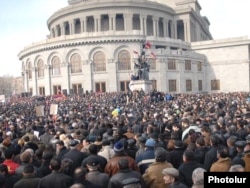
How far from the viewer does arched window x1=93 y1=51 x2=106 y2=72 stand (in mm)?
55656

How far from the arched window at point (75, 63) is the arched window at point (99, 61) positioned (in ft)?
8.58

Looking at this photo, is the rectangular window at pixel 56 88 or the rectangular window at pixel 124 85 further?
the rectangular window at pixel 56 88

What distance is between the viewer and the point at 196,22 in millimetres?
80688

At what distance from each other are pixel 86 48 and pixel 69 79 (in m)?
5.75

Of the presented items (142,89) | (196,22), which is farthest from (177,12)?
(142,89)

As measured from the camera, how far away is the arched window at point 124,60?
55.6 meters

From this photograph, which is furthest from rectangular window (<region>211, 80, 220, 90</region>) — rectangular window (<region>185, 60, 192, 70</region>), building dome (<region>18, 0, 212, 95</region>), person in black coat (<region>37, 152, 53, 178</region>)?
person in black coat (<region>37, 152, 53, 178</region>)

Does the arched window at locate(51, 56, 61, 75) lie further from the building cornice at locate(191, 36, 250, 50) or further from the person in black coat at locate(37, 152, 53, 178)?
the person in black coat at locate(37, 152, 53, 178)

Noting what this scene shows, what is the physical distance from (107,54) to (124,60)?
108 inches

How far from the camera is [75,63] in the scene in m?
57.0

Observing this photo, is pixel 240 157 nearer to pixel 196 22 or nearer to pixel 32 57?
pixel 32 57

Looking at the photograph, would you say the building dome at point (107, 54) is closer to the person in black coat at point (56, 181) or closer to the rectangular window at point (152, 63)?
the rectangular window at point (152, 63)

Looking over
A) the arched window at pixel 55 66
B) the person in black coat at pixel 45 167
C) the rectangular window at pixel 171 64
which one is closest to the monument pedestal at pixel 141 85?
the rectangular window at pixel 171 64

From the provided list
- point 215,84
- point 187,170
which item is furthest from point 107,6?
point 187,170
